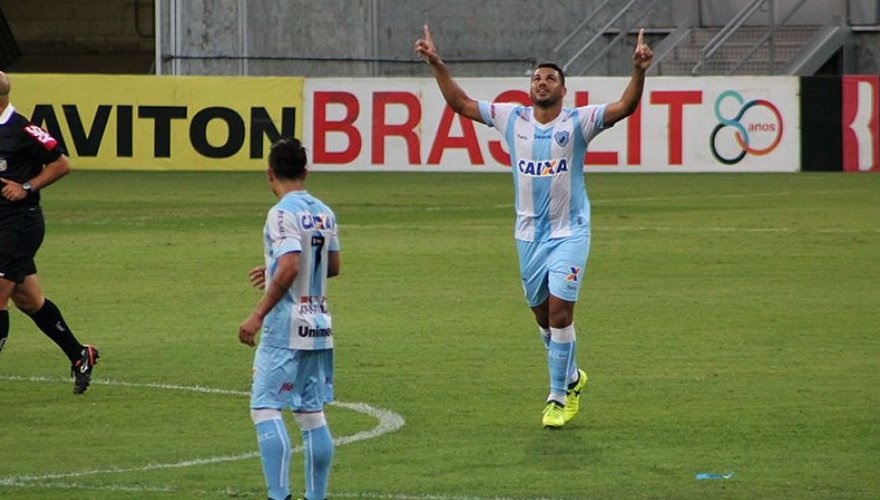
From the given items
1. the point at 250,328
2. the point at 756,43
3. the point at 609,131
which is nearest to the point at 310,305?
the point at 250,328

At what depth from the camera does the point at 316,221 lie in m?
7.85

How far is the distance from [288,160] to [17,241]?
3.96 meters

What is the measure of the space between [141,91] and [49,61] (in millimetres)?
22441

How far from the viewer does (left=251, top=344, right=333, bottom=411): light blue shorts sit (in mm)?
7816

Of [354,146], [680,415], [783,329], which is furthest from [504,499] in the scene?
[354,146]

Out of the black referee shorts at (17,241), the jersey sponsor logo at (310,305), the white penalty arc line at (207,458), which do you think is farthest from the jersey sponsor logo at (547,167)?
the jersey sponsor logo at (310,305)

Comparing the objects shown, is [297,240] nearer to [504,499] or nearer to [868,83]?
[504,499]

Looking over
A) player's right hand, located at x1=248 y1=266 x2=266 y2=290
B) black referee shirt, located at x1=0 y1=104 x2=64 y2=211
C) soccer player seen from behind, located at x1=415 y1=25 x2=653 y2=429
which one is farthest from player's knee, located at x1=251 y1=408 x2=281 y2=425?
black referee shirt, located at x1=0 y1=104 x2=64 y2=211

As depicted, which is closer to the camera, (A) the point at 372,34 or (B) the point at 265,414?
(B) the point at 265,414

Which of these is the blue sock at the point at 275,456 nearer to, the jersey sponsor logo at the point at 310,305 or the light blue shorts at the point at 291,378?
the light blue shorts at the point at 291,378

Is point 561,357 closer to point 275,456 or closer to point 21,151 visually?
point 275,456

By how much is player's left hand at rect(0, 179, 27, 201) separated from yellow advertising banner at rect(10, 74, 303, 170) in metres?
23.0

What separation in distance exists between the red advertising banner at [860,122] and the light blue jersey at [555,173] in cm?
2396

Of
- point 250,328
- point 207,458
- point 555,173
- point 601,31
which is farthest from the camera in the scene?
point 601,31
